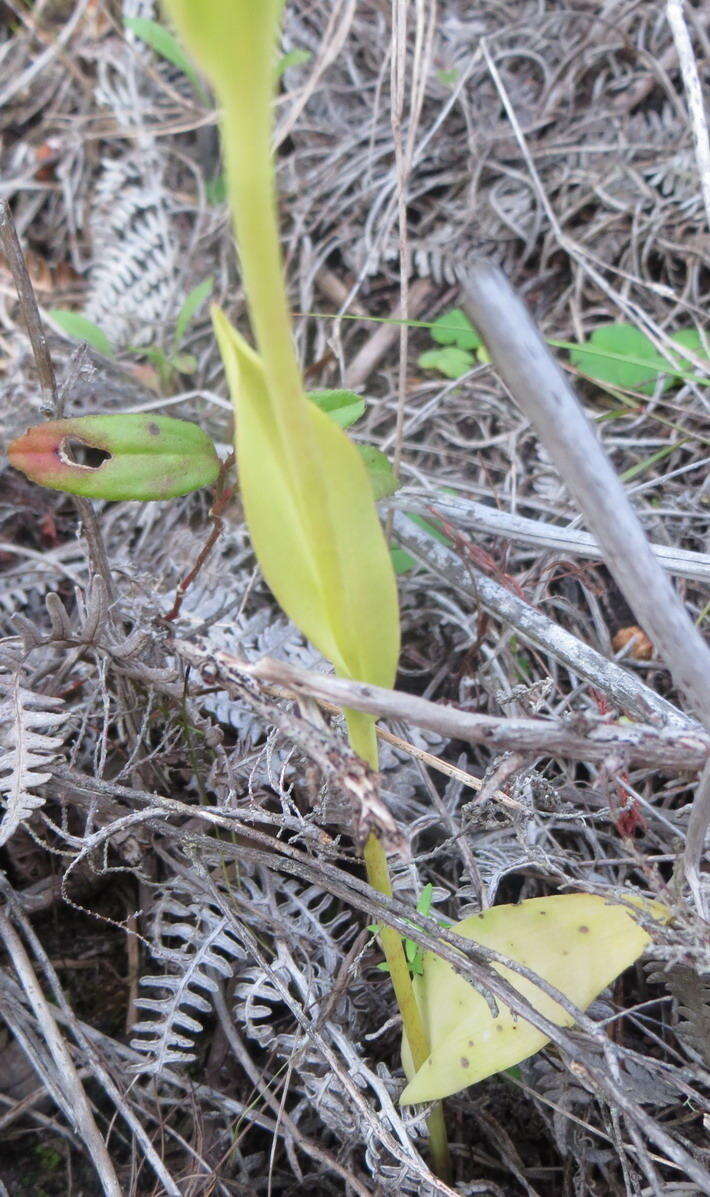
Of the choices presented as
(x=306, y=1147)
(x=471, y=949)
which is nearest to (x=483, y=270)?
(x=471, y=949)

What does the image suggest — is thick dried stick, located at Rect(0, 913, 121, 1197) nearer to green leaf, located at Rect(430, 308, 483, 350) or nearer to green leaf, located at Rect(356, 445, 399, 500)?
green leaf, located at Rect(356, 445, 399, 500)

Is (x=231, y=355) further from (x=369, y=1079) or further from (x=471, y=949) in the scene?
(x=369, y=1079)

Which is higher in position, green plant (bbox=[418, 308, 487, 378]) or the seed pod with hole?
the seed pod with hole

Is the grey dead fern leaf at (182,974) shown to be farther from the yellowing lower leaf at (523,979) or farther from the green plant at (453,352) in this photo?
the green plant at (453,352)

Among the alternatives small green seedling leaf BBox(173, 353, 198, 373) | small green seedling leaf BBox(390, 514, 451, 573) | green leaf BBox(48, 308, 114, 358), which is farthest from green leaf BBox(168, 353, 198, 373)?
small green seedling leaf BBox(390, 514, 451, 573)

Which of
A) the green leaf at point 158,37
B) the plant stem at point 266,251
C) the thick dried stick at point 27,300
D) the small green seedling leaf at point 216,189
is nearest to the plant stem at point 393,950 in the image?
the plant stem at point 266,251

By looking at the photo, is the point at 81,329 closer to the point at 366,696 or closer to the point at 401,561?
the point at 401,561
